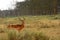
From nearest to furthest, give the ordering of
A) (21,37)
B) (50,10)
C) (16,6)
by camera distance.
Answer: (21,37) < (50,10) < (16,6)

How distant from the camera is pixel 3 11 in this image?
36.5 metres

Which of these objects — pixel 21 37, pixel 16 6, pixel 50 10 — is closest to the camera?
pixel 21 37

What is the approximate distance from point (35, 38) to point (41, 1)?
28.4 metres

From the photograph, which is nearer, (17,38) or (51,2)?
(17,38)

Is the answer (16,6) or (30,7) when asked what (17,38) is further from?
(16,6)

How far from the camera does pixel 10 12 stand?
3594 cm

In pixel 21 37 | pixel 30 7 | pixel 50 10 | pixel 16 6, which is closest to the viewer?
pixel 21 37

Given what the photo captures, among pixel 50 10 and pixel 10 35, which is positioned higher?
pixel 10 35

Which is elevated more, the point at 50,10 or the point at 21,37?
the point at 21,37

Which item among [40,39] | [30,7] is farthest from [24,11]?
[40,39]

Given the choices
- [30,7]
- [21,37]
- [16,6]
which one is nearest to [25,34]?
[21,37]

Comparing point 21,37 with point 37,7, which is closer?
point 21,37

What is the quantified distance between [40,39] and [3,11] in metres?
28.4

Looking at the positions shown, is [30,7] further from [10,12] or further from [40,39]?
[40,39]
